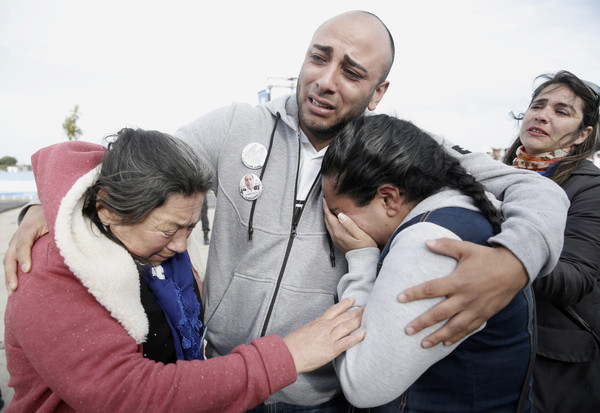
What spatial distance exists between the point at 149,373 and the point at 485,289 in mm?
1109

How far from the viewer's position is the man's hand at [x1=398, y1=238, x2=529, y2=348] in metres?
1.03

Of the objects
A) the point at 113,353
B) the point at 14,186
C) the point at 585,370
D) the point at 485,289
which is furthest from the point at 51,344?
the point at 14,186

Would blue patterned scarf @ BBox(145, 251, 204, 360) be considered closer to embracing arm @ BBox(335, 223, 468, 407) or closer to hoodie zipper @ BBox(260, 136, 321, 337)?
hoodie zipper @ BBox(260, 136, 321, 337)

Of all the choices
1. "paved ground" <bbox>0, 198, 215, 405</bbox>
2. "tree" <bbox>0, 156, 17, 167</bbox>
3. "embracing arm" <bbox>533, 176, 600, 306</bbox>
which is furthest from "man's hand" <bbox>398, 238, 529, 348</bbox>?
"tree" <bbox>0, 156, 17, 167</bbox>

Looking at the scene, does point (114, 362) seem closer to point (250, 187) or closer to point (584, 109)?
point (250, 187)

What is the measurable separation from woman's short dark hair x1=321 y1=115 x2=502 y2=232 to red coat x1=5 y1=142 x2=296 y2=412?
0.70 m

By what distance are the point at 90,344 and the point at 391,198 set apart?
1198mm

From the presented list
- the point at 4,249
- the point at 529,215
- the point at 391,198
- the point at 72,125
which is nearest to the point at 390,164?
the point at 391,198

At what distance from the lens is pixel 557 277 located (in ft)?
5.51

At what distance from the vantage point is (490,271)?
3.48 ft

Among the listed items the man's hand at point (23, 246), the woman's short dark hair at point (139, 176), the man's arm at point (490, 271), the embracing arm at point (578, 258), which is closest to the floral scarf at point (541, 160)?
the embracing arm at point (578, 258)

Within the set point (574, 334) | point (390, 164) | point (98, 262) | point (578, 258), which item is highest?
point (390, 164)

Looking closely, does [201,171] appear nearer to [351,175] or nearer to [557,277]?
[351,175]

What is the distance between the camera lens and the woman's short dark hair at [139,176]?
4.13 feet
